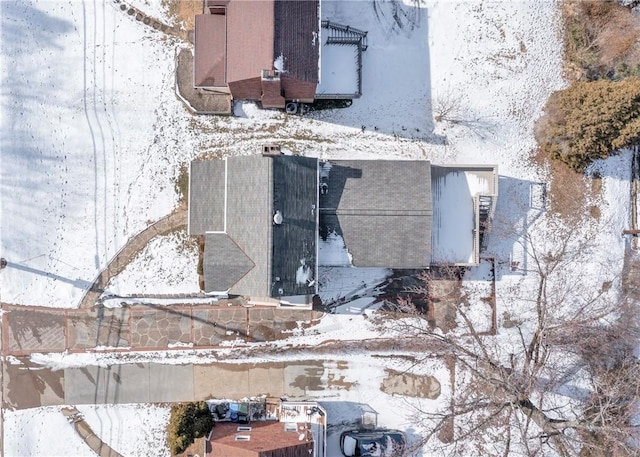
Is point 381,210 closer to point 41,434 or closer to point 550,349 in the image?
point 550,349

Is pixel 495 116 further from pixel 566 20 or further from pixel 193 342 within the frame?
pixel 193 342

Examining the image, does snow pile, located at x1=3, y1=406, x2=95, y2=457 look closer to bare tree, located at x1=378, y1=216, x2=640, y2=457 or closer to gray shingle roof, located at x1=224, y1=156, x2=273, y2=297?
gray shingle roof, located at x1=224, y1=156, x2=273, y2=297

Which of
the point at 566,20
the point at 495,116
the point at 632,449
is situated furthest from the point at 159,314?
→ the point at 566,20

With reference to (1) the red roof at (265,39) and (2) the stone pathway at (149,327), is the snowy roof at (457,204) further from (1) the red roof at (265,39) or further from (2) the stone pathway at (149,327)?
(1) the red roof at (265,39)

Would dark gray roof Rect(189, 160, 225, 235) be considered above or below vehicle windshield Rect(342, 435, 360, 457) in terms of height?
above

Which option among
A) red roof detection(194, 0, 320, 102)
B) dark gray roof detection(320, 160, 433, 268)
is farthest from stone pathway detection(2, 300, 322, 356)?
red roof detection(194, 0, 320, 102)

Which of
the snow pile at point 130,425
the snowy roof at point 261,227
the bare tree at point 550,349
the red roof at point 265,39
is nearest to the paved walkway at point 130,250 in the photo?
the snowy roof at point 261,227

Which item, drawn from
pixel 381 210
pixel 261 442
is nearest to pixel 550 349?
pixel 381 210
